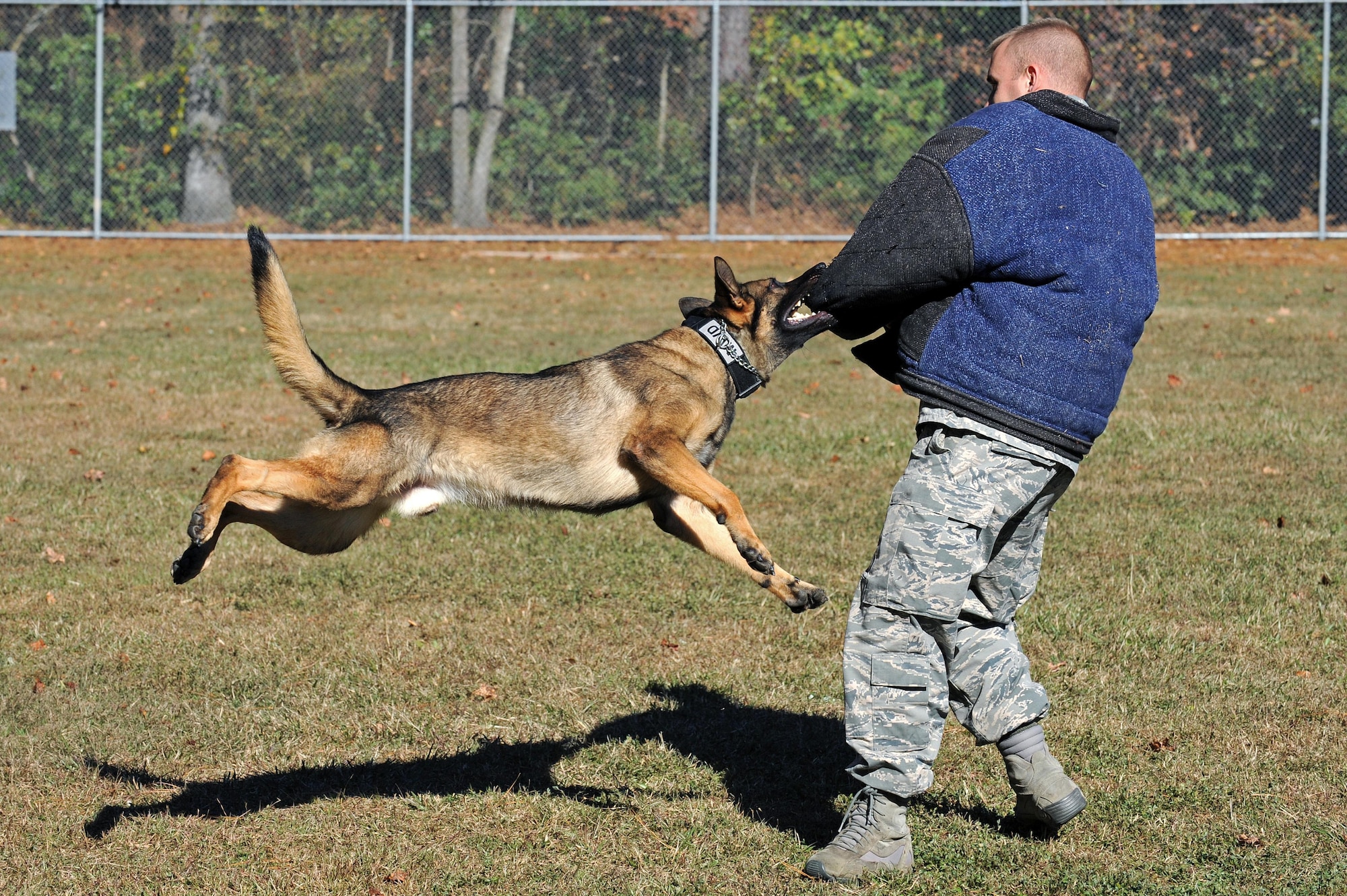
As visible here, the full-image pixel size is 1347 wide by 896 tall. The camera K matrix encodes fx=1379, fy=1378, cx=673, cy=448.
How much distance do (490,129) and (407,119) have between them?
1.39 m

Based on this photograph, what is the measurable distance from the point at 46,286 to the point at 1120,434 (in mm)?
12743

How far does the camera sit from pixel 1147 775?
15.3ft

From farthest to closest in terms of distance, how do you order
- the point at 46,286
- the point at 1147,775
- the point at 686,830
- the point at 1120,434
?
the point at 46,286 → the point at 1120,434 → the point at 1147,775 → the point at 686,830

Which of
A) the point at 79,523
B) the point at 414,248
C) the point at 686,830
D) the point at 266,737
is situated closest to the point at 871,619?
the point at 686,830

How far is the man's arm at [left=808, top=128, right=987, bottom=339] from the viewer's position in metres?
3.59

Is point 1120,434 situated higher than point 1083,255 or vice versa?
point 1083,255

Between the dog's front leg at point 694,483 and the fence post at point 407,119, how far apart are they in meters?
15.0

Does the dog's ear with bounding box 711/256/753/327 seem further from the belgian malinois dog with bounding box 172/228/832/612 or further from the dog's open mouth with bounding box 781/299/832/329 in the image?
the dog's open mouth with bounding box 781/299/832/329

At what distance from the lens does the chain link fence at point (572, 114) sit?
19.4 m

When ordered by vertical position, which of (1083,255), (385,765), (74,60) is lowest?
(385,765)

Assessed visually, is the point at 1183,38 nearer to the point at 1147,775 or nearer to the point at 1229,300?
the point at 1229,300

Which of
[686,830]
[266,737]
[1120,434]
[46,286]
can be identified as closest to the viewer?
[686,830]

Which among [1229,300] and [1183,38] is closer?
[1229,300]

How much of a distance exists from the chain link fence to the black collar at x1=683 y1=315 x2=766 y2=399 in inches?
558
